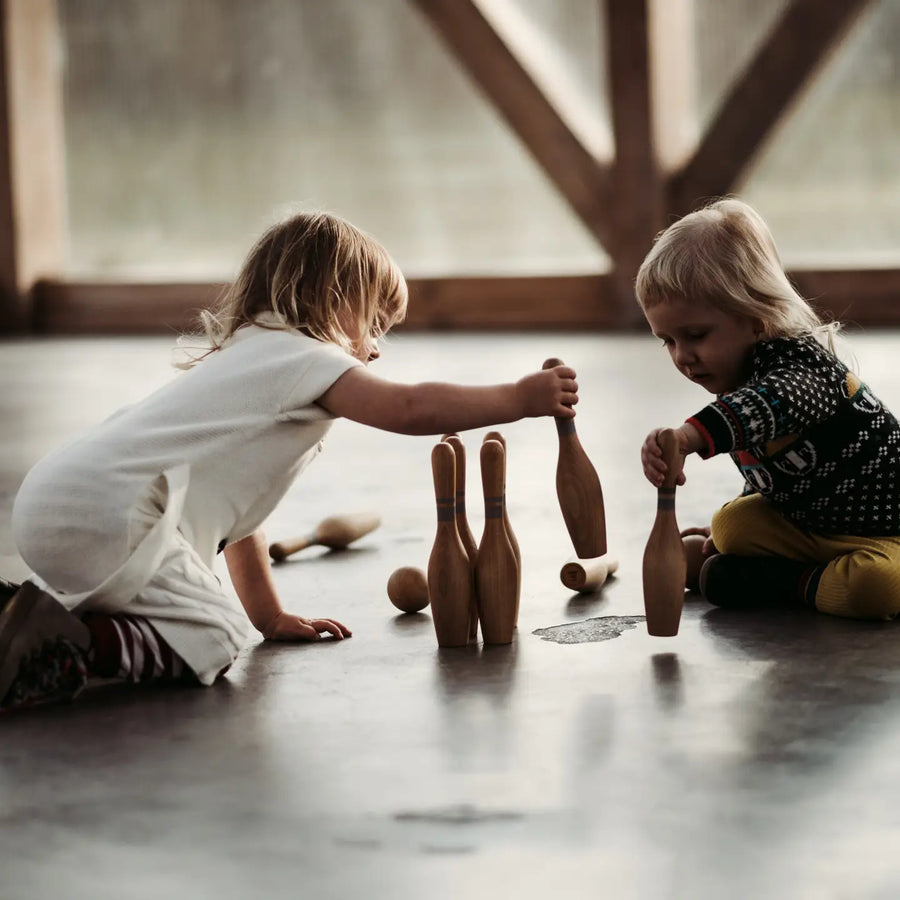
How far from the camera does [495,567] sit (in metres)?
2.08


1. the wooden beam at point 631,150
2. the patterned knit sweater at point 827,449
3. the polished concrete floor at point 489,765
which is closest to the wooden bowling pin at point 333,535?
the polished concrete floor at point 489,765

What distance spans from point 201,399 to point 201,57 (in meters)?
6.58

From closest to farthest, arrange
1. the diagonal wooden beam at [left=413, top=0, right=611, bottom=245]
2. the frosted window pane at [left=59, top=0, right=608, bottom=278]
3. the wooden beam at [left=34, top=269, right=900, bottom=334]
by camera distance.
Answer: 1. the wooden beam at [left=34, top=269, right=900, bottom=334]
2. the diagonal wooden beam at [left=413, top=0, right=611, bottom=245]
3. the frosted window pane at [left=59, top=0, right=608, bottom=278]

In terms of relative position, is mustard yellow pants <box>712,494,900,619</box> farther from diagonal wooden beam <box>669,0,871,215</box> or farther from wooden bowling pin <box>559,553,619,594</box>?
diagonal wooden beam <box>669,0,871,215</box>

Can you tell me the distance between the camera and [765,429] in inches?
81.4

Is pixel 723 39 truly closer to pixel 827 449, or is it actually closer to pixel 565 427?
pixel 827 449

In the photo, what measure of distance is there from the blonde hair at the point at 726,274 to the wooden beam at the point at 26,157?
6366 millimetres

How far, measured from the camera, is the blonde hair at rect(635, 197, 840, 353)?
2.16m

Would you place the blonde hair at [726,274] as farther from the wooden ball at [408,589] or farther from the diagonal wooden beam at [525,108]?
the diagonal wooden beam at [525,108]

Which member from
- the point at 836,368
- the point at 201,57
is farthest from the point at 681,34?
the point at 836,368

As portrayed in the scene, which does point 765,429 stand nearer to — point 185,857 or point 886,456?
point 886,456

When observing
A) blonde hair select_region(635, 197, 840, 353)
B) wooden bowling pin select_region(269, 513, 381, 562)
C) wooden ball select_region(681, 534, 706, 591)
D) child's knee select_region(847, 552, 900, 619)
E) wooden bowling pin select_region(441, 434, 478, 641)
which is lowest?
wooden bowling pin select_region(269, 513, 381, 562)

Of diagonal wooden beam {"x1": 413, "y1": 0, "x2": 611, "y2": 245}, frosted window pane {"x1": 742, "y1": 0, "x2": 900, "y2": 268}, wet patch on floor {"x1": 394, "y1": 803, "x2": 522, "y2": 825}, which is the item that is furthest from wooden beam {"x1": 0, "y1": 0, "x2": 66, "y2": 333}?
wet patch on floor {"x1": 394, "y1": 803, "x2": 522, "y2": 825}

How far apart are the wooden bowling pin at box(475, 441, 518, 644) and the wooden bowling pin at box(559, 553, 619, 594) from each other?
23 centimetres
